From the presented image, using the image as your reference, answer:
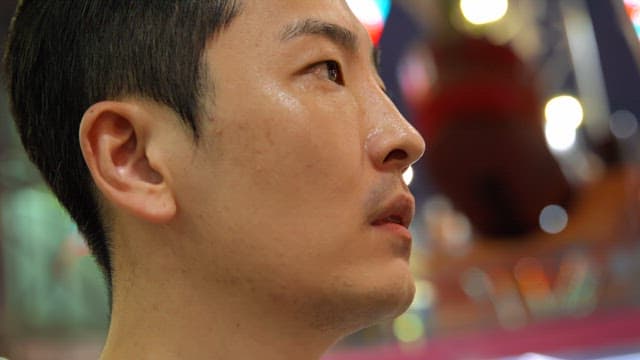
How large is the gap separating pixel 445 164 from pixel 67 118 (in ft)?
11.7

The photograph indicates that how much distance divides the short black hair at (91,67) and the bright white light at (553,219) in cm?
371

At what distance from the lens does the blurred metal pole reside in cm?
500

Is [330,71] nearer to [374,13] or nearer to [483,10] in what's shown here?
[374,13]

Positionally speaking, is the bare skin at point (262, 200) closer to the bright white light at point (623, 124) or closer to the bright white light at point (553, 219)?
the bright white light at point (553, 219)

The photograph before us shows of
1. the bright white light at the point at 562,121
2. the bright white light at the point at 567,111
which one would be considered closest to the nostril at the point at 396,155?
the bright white light at the point at 562,121

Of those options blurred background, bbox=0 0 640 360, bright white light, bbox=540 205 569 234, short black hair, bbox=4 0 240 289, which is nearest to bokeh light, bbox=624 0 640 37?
blurred background, bbox=0 0 640 360

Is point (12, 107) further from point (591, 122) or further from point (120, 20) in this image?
point (591, 122)

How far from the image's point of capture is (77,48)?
4.65 ft

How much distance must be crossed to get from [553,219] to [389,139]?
3.78m

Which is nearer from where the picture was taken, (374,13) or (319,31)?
(319,31)

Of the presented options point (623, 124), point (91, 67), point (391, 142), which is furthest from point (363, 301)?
point (623, 124)

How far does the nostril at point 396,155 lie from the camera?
4.54 feet

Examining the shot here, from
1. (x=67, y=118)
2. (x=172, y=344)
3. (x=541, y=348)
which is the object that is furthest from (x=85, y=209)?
(x=541, y=348)

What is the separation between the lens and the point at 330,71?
1.42m
